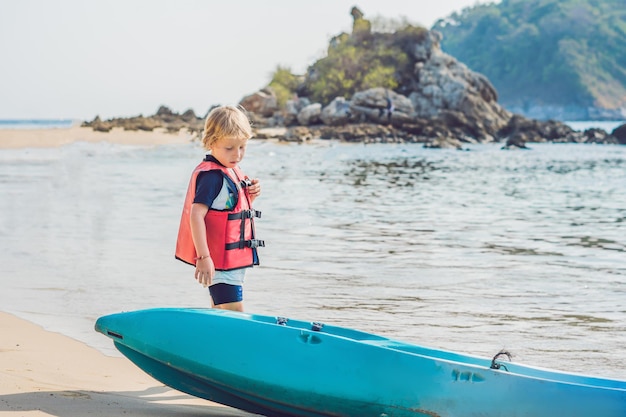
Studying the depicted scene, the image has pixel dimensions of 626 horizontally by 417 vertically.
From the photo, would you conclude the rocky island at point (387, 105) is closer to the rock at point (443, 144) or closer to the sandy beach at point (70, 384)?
the rock at point (443, 144)

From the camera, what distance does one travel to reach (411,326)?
580cm

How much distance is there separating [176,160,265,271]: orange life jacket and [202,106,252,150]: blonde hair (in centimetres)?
11

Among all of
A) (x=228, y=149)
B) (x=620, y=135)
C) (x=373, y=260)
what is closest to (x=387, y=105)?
(x=620, y=135)

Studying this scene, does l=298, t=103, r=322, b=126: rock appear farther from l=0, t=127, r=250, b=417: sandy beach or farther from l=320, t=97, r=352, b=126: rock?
l=0, t=127, r=250, b=417: sandy beach

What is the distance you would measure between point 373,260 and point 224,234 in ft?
15.4

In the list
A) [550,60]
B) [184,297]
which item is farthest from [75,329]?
[550,60]

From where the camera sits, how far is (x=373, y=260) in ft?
27.8

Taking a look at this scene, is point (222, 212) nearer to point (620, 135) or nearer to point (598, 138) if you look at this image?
point (598, 138)

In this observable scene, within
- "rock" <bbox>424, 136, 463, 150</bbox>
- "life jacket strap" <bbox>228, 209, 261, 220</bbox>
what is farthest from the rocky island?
"life jacket strap" <bbox>228, 209, 261, 220</bbox>

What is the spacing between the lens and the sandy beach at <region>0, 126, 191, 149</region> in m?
33.7

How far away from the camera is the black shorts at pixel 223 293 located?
12.9 ft

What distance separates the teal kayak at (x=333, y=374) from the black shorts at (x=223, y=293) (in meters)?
0.27

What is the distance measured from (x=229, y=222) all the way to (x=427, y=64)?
5402 centimetres

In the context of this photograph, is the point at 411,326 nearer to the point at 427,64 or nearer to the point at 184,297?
the point at 184,297
